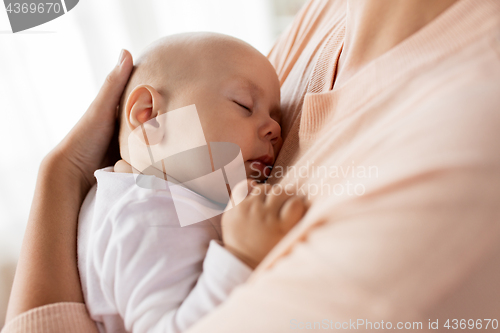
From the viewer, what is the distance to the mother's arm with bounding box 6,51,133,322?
699 millimetres

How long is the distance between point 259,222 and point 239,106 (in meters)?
0.34

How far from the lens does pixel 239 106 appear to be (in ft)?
2.72

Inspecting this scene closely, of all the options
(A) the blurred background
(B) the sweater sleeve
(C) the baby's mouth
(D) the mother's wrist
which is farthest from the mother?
(A) the blurred background

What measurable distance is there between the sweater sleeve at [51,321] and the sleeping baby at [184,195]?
0.14 ft

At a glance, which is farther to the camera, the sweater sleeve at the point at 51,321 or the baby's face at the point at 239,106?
the baby's face at the point at 239,106

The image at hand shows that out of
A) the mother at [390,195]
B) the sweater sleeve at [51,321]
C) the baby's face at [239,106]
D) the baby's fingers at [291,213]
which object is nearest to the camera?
the mother at [390,195]

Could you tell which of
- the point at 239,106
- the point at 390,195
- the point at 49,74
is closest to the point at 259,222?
the point at 390,195

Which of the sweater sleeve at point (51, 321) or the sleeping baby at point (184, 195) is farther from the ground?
the sleeping baby at point (184, 195)

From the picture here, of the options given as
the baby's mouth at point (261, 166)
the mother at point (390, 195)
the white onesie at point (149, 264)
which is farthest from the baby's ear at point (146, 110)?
the mother at point (390, 195)

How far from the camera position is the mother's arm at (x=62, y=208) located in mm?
699

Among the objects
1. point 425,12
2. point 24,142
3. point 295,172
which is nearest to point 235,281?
point 295,172

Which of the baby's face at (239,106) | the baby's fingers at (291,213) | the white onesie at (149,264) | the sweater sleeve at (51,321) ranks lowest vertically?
the sweater sleeve at (51,321)

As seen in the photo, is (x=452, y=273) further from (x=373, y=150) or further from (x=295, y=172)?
(x=295, y=172)

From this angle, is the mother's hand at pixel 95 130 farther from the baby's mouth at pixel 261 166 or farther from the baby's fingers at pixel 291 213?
the baby's fingers at pixel 291 213
